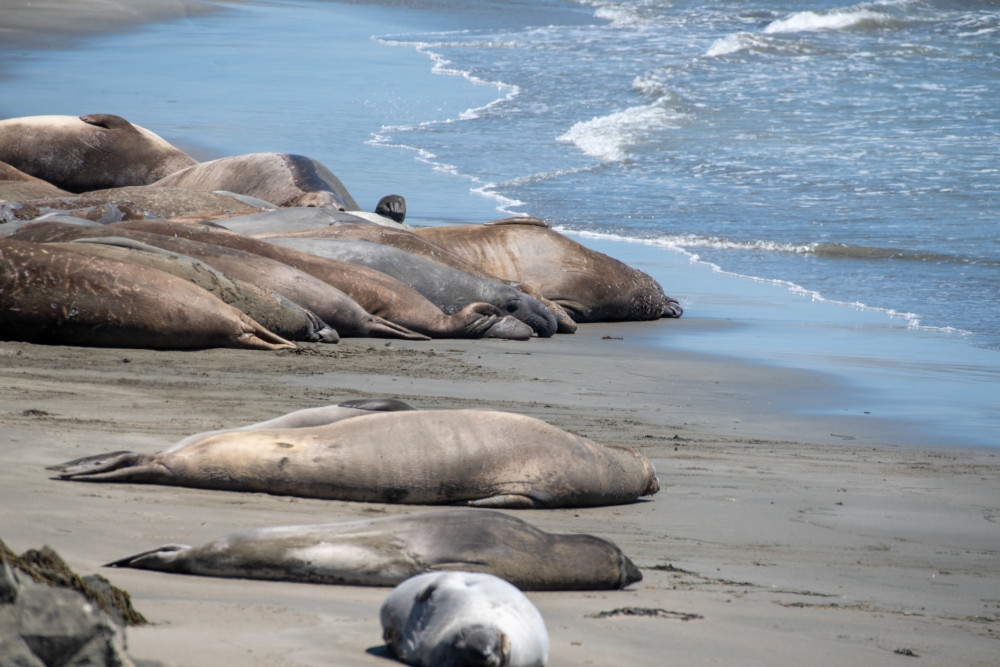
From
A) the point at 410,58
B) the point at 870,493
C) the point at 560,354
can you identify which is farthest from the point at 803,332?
the point at 410,58

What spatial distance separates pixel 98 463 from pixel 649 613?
1.73m

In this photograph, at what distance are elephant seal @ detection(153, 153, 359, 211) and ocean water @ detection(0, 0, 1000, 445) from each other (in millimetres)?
1041

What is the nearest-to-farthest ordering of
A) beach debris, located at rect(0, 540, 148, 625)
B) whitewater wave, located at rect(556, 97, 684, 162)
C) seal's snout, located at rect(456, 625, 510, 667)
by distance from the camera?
1. beach debris, located at rect(0, 540, 148, 625)
2. seal's snout, located at rect(456, 625, 510, 667)
3. whitewater wave, located at rect(556, 97, 684, 162)

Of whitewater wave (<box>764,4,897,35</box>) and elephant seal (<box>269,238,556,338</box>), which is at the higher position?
whitewater wave (<box>764,4,897,35</box>)

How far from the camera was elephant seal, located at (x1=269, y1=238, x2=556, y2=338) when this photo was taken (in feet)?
26.2

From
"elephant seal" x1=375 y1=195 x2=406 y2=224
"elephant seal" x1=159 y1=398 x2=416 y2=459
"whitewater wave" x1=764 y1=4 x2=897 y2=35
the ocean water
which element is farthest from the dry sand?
"whitewater wave" x1=764 y1=4 x2=897 y2=35

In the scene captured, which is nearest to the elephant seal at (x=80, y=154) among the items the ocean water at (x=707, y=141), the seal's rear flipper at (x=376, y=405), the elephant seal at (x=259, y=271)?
the ocean water at (x=707, y=141)

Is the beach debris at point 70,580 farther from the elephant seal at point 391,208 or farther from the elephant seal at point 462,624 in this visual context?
the elephant seal at point 391,208

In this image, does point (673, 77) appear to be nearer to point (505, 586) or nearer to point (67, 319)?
point (67, 319)

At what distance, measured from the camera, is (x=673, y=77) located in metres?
24.3

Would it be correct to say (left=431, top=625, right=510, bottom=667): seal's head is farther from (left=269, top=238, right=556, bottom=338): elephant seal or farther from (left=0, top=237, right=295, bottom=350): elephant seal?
(left=269, top=238, right=556, bottom=338): elephant seal

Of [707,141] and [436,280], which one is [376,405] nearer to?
[436,280]

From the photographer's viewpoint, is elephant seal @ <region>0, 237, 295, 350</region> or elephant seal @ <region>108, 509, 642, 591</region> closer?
elephant seal @ <region>108, 509, 642, 591</region>

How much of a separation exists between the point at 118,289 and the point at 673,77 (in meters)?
19.8
